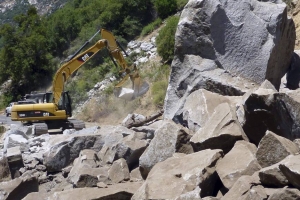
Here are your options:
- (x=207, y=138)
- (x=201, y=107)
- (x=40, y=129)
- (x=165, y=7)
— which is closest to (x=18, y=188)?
A: (x=201, y=107)

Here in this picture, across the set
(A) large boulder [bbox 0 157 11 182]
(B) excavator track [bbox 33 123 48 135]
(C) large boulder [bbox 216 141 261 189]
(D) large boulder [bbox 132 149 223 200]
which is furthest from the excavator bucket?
(C) large boulder [bbox 216 141 261 189]

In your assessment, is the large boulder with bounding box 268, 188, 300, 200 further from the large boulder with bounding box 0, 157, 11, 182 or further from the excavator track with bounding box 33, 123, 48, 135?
the excavator track with bounding box 33, 123, 48, 135

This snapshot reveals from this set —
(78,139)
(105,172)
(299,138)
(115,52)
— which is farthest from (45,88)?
(299,138)

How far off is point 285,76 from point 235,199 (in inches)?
229

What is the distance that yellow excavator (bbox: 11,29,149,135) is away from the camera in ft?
57.0

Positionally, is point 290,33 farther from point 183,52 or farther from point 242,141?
point 242,141

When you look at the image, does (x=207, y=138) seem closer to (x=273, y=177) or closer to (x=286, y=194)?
(x=273, y=177)

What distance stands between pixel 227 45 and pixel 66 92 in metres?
8.04

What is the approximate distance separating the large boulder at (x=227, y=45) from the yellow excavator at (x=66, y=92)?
21.2 feet

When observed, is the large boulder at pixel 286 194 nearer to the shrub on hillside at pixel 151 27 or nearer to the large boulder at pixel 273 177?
the large boulder at pixel 273 177

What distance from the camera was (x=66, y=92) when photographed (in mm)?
17609

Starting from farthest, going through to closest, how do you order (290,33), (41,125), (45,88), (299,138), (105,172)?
(45,88)
(41,125)
(290,33)
(105,172)
(299,138)

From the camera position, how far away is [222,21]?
421 inches

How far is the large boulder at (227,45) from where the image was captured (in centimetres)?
Answer: 1036
